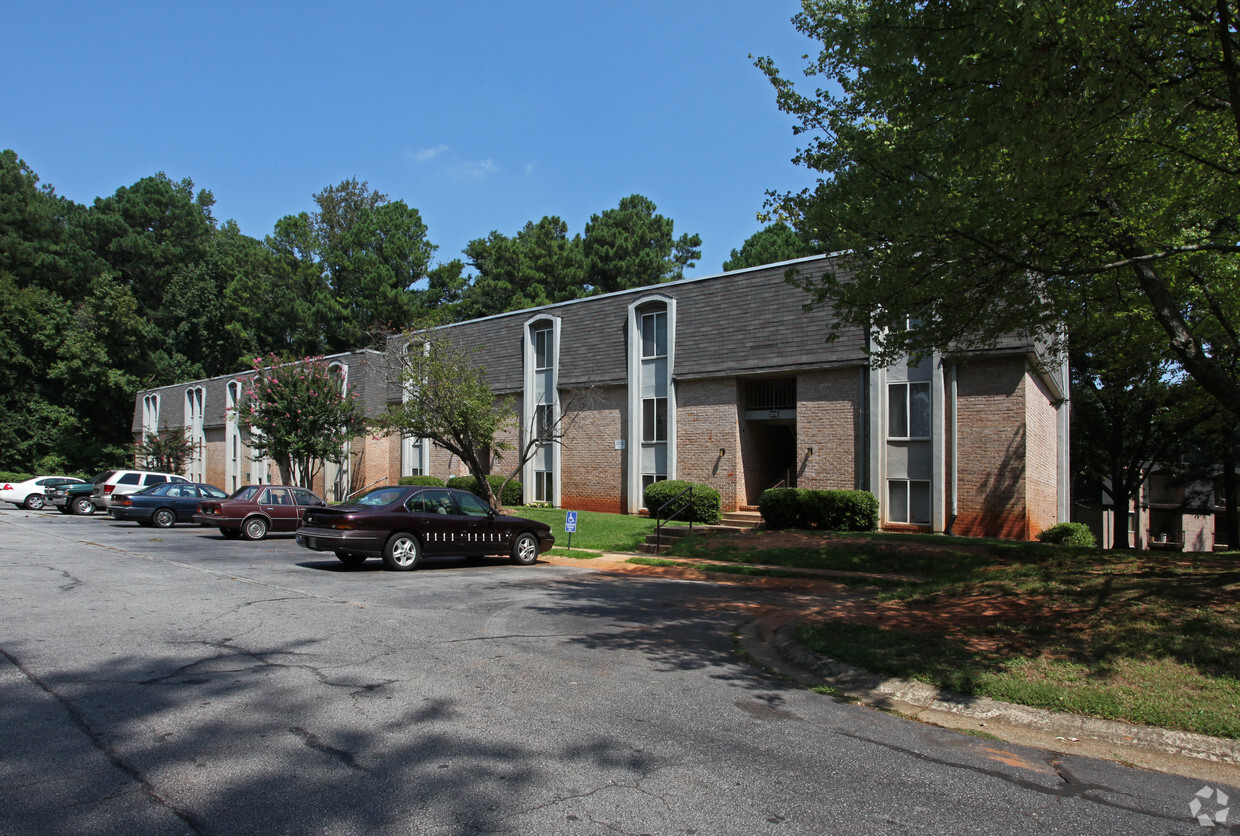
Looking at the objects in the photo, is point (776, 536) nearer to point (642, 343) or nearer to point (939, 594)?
point (939, 594)

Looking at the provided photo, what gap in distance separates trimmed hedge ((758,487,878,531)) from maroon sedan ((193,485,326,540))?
12.2m

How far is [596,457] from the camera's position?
29.2 meters

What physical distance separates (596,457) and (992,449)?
540 inches

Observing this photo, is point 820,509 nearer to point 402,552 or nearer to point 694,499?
point 694,499

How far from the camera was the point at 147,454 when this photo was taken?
45.7m

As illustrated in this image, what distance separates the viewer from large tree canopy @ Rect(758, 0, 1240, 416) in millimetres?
7227

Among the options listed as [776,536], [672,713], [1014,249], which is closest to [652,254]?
[776,536]

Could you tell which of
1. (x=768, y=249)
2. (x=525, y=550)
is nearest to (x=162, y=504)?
(x=525, y=550)

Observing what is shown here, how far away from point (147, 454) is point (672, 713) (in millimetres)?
48572

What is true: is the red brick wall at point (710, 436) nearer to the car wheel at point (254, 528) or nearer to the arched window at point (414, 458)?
the car wheel at point (254, 528)

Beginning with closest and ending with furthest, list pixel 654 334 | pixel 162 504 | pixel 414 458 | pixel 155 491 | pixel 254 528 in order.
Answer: pixel 254 528
pixel 162 504
pixel 155 491
pixel 654 334
pixel 414 458

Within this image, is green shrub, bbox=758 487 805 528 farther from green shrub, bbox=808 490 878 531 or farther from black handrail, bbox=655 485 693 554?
black handrail, bbox=655 485 693 554

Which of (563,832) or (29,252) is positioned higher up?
(29,252)

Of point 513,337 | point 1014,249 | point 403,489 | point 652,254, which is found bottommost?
point 403,489
